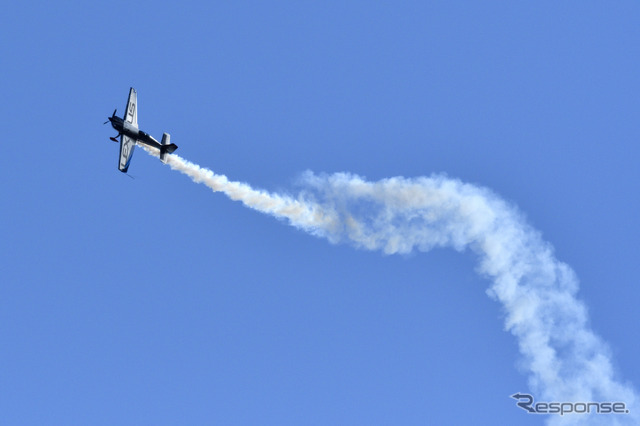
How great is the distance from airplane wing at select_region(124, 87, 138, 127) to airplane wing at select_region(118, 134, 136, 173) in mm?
1828

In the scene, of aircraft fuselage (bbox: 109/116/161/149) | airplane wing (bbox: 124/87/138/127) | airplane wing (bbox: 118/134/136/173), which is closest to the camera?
aircraft fuselage (bbox: 109/116/161/149)

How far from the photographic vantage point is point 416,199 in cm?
7156

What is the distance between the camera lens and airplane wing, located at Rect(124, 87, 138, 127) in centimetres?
7538

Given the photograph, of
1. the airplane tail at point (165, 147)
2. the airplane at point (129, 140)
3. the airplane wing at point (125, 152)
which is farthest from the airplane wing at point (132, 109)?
the airplane tail at point (165, 147)

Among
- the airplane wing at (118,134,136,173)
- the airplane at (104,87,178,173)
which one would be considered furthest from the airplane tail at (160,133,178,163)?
the airplane wing at (118,134,136,173)

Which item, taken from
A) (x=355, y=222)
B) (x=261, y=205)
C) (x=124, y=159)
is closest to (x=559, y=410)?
(x=355, y=222)

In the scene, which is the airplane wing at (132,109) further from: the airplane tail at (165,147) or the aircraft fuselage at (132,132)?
the airplane tail at (165,147)

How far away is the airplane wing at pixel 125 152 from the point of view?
74.1 m

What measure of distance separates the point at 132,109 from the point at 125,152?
462 centimetres

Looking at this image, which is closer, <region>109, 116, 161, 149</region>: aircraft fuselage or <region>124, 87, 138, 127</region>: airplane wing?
<region>109, 116, 161, 149</region>: aircraft fuselage

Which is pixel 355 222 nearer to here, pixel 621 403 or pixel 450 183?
pixel 450 183

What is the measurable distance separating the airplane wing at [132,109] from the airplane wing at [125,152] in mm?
1828

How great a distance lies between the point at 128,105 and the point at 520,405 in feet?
138

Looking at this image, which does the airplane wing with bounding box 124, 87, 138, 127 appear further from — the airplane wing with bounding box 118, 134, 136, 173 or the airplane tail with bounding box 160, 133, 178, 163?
the airplane tail with bounding box 160, 133, 178, 163
